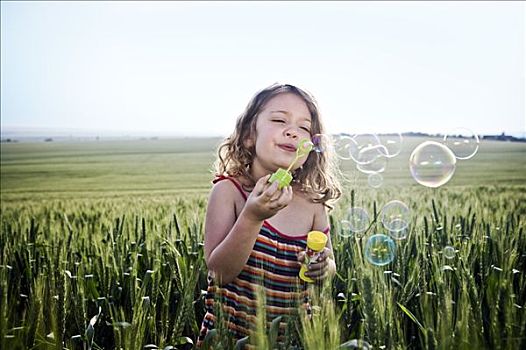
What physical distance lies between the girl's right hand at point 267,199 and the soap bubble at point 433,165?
1987mm

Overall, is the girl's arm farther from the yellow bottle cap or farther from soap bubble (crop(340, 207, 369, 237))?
soap bubble (crop(340, 207, 369, 237))

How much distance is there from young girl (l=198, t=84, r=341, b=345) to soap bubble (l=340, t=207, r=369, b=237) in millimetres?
361

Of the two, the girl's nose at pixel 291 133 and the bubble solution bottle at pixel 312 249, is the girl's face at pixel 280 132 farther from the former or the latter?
the bubble solution bottle at pixel 312 249

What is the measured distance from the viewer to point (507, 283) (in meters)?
1.93

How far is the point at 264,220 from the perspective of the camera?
2730mm

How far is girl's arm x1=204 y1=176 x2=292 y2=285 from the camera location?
229 centimetres

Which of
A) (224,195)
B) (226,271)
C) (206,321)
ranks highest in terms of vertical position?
(224,195)

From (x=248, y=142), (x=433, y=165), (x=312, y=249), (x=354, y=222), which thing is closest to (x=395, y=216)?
(x=354, y=222)

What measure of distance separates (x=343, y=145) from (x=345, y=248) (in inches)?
27.6

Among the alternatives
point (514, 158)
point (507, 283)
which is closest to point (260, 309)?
point (507, 283)

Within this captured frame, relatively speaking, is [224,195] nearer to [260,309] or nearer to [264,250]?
[264,250]

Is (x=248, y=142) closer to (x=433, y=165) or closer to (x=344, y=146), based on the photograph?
(x=344, y=146)

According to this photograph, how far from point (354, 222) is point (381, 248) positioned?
1.61 feet

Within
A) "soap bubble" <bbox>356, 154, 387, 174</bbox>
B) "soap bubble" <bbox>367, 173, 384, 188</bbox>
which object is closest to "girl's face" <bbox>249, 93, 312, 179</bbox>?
"soap bubble" <bbox>356, 154, 387, 174</bbox>
